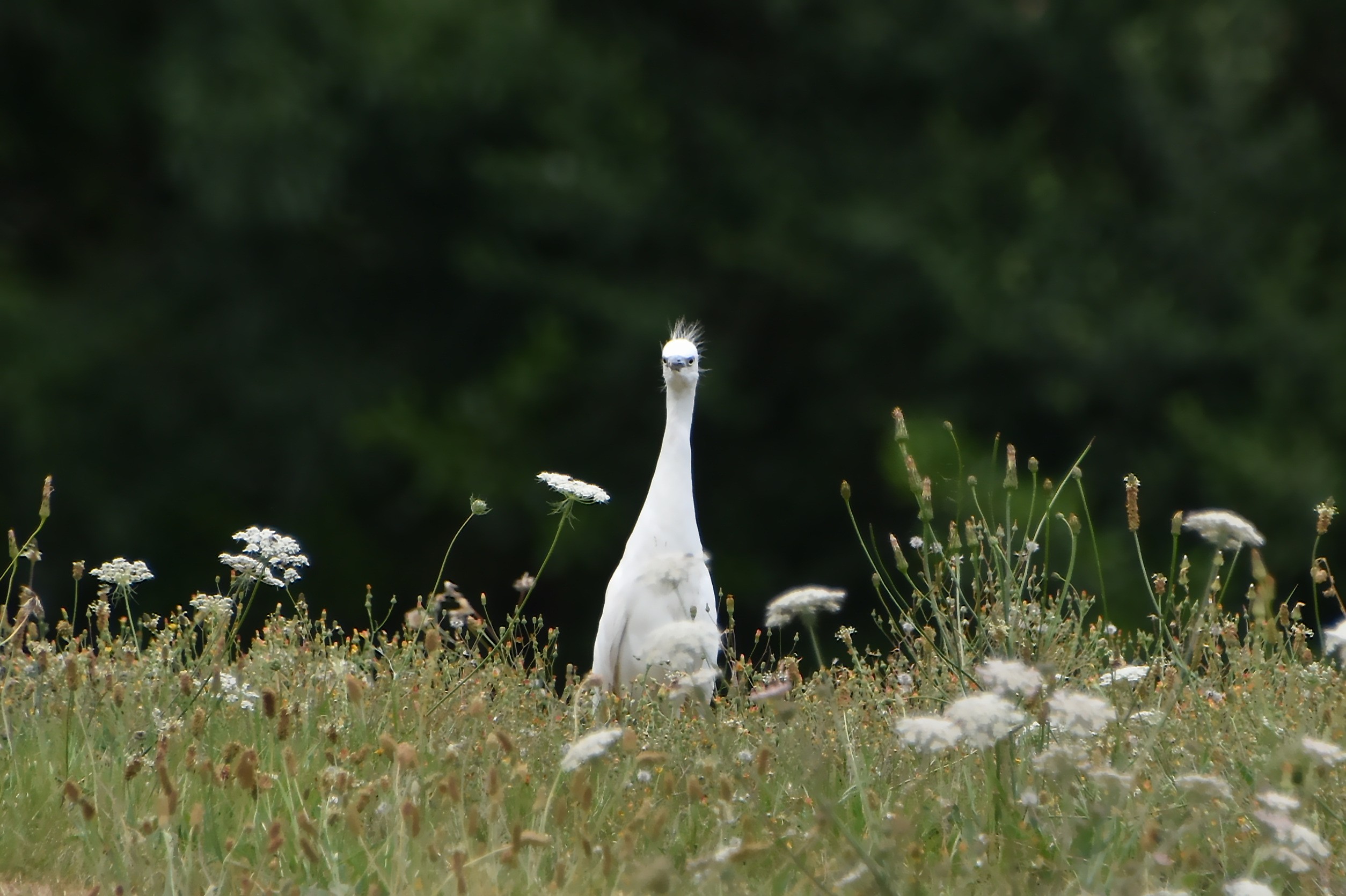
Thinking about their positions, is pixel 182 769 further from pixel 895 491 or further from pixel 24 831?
pixel 895 491

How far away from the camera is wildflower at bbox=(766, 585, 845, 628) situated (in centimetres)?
236

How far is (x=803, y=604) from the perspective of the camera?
2355 mm

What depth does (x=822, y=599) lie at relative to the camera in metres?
2.37

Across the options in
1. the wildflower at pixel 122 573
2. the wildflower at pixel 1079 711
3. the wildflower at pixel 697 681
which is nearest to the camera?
the wildflower at pixel 1079 711

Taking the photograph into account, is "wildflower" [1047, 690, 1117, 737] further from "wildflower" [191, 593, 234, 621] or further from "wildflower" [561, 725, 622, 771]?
"wildflower" [191, 593, 234, 621]

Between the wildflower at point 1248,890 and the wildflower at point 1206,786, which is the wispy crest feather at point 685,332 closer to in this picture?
the wildflower at point 1206,786

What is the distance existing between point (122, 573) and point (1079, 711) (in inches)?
87.6

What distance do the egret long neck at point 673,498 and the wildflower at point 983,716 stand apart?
8.32 ft

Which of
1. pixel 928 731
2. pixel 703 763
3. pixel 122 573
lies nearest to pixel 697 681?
pixel 703 763

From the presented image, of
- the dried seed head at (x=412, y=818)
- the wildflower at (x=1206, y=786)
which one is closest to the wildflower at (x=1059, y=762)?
the wildflower at (x=1206, y=786)

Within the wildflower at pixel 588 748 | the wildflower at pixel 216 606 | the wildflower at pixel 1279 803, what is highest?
the wildflower at pixel 216 606

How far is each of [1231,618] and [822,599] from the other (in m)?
2.22

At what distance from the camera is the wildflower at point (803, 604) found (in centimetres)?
236

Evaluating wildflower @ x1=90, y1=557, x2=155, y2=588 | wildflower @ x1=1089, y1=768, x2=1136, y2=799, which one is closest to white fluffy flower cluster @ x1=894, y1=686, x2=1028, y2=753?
wildflower @ x1=1089, y1=768, x2=1136, y2=799
